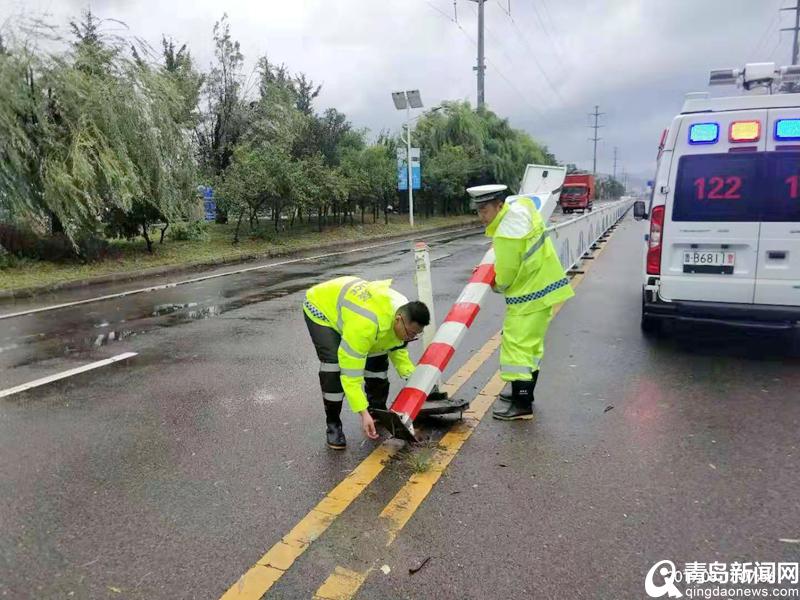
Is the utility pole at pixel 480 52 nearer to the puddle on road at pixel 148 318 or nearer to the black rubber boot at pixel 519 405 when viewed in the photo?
the puddle on road at pixel 148 318

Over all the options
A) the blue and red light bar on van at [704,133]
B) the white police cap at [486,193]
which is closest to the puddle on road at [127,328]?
the white police cap at [486,193]

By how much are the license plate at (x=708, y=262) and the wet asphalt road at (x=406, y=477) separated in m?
0.85

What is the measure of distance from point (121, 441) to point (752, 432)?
422 centimetres

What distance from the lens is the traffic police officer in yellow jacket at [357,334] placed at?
137 inches

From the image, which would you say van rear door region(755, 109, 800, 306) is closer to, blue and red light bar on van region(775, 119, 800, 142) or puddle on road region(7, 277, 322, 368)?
blue and red light bar on van region(775, 119, 800, 142)

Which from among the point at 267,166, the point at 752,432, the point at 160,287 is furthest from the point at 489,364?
the point at 267,166

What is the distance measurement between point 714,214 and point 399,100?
993 inches

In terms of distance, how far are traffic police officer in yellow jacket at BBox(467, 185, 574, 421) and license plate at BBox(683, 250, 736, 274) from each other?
7.10 ft

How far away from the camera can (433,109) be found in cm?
3891

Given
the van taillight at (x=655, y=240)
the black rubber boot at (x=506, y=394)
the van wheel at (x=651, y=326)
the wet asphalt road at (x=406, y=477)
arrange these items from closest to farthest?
the wet asphalt road at (x=406, y=477) < the black rubber boot at (x=506, y=394) < the van taillight at (x=655, y=240) < the van wheel at (x=651, y=326)

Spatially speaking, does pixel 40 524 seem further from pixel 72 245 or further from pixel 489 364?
pixel 72 245

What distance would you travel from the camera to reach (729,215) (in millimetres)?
5715

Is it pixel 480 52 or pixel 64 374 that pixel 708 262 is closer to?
pixel 64 374

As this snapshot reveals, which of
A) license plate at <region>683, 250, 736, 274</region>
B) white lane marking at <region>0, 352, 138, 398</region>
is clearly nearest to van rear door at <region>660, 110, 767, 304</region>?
license plate at <region>683, 250, 736, 274</region>
